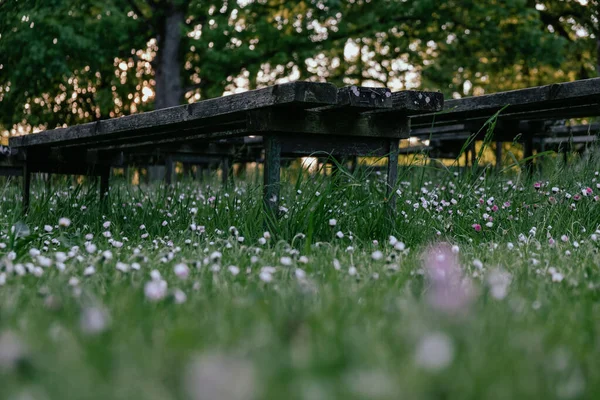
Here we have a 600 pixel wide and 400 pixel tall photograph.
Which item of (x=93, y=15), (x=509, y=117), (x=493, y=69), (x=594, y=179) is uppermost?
(x=93, y=15)

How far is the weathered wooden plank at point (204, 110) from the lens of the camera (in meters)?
4.21

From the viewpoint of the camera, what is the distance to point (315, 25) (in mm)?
18312

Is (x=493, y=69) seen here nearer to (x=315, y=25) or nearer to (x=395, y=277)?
(x=315, y=25)

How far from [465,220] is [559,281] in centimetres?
222

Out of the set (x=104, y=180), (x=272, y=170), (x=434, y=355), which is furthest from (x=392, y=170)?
(x=434, y=355)

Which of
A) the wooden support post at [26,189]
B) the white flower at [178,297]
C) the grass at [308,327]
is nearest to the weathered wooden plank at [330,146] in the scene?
the grass at [308,327]

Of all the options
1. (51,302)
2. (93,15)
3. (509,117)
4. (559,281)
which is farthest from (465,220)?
(93,15)

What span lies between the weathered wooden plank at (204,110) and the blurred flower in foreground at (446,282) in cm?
113

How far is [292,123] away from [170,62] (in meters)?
13.8

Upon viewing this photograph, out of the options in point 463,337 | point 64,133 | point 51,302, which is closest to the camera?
point 463,337

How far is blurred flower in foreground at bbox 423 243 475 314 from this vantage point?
5.32 ft

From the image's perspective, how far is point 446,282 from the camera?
199 cm

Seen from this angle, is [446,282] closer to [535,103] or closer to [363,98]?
[363,98]

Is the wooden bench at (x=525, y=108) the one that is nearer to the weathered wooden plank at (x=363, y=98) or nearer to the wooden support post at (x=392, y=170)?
the wooden support post at (x=392, y=170)
